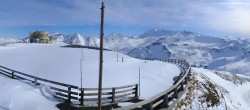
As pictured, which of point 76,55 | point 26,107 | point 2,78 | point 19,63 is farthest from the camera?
point 76,55

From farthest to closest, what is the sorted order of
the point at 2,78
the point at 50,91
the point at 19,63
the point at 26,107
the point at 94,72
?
the point at 19,63 < the point at 94,72 < the point at 2,78 < the point at 50,91 < the point at 26,107

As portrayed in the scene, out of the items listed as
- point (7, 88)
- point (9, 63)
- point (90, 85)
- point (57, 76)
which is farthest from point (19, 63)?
point (7, 88)

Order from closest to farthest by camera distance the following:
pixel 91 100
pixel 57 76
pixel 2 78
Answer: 1. pixel 91 100
2. pixel 2 78
3. pixel 57 76

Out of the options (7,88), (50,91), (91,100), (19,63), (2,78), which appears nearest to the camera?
(91,100)

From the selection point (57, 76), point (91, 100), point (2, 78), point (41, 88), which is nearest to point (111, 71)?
point (57, 76)

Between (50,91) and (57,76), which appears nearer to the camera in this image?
(50,91)

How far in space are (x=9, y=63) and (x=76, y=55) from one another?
14342mm

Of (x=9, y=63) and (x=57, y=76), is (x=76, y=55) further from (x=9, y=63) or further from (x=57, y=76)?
(x=57, y=76)

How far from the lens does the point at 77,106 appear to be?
22797 millimetres

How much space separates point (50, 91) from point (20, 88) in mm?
3284

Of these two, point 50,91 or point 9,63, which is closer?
point 50,91

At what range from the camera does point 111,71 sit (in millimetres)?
47469

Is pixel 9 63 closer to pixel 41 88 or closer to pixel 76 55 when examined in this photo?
pixel 76 55

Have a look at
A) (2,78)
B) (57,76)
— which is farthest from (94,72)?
(2,78)
